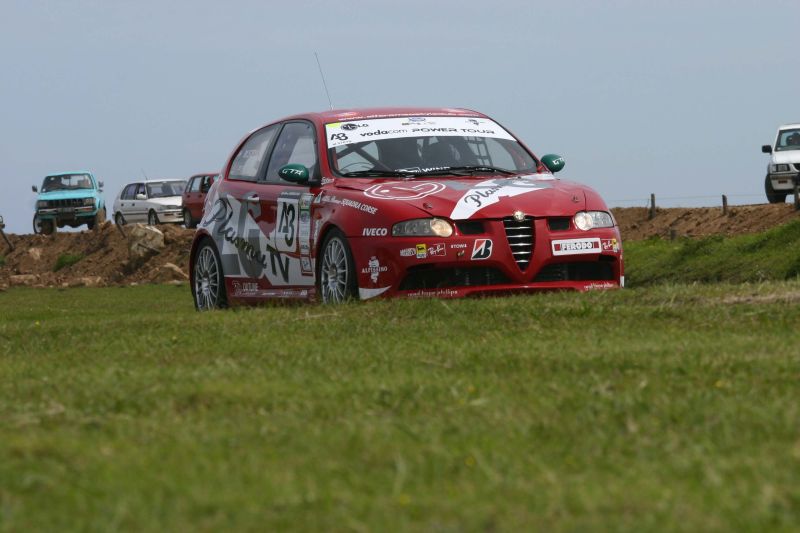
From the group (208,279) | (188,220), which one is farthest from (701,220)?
(208,279)

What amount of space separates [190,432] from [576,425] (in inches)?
52.2

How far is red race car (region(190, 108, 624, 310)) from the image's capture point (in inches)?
436

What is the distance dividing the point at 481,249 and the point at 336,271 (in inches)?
46.3

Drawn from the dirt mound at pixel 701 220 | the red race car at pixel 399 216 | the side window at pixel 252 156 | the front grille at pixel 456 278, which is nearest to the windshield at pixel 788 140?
the dirt mound at pixel 701 220

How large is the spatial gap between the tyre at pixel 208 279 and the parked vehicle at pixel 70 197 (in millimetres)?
38780

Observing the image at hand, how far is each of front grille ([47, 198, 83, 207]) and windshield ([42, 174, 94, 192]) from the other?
1.24 ft

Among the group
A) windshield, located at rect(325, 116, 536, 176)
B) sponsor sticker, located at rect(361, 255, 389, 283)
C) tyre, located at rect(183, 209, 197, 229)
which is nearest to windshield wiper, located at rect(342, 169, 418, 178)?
windshield, located at rect(325, 116, 536, 176)

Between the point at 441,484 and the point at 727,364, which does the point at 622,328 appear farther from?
the point at 441,484

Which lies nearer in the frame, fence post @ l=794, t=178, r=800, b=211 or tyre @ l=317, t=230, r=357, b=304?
tyre @ l=317, t=230, r=357, b=304

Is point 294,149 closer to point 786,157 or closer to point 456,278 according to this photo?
point 456,278

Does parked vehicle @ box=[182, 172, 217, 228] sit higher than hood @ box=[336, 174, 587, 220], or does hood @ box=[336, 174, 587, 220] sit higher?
hood @ box=[336, 174, 587, 220]

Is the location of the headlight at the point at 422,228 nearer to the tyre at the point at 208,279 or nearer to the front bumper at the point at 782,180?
the tyre at the point at 208,279

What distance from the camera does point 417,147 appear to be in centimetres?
1234

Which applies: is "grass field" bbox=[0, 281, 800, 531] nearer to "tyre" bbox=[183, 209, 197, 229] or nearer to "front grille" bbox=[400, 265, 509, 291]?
"front grille" bbox=[400, 265, 509, 291]
